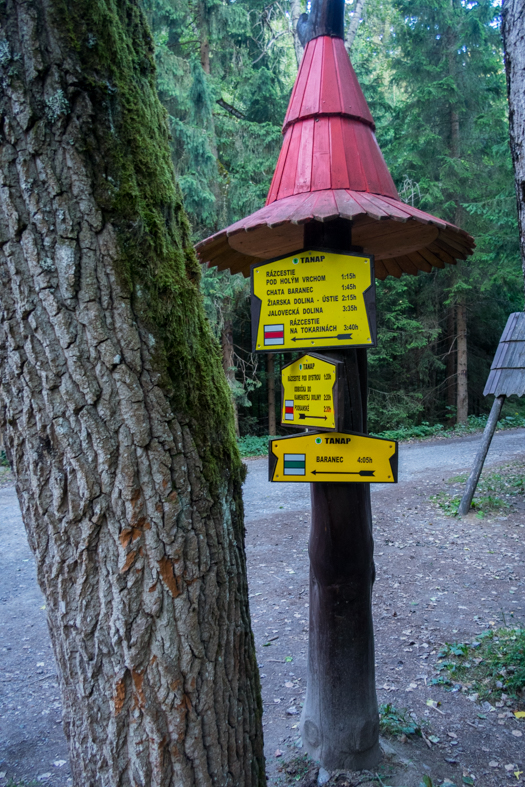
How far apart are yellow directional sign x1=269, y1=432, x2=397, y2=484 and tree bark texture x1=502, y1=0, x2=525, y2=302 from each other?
1073 millimetres

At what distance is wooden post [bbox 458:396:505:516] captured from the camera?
7090 mm

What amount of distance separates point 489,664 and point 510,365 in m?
4.19

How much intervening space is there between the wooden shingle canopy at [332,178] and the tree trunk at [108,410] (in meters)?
0.91

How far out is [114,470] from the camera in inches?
56.7

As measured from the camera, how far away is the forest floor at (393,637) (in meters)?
2.93

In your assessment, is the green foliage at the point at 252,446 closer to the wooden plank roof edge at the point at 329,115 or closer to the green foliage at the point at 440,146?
the green foliage at the point at 440,146

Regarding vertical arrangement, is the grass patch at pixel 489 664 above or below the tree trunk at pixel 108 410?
below

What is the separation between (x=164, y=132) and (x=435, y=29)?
54.9 feet

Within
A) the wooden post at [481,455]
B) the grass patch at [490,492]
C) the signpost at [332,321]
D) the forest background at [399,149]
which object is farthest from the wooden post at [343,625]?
the forest background at [399,149]

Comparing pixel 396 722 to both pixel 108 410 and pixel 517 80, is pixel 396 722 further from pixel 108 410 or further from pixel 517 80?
pixel 517 80

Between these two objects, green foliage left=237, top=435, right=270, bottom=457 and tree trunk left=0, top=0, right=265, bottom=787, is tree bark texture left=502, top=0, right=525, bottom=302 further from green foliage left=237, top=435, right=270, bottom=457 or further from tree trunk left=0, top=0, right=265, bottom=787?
green foliage left=237, top=435, right=270, bottom=457

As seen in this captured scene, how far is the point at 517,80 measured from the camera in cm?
207

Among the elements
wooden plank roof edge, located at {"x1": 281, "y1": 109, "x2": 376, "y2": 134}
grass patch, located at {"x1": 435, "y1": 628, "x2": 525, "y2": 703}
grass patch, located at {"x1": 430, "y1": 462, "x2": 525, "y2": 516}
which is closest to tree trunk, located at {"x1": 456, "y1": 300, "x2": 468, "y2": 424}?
grass patch, located at {"x1": 430, "y1": 462, "x2": 525, "y2": 516}

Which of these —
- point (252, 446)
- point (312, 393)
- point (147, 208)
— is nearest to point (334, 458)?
point (312, 393)
